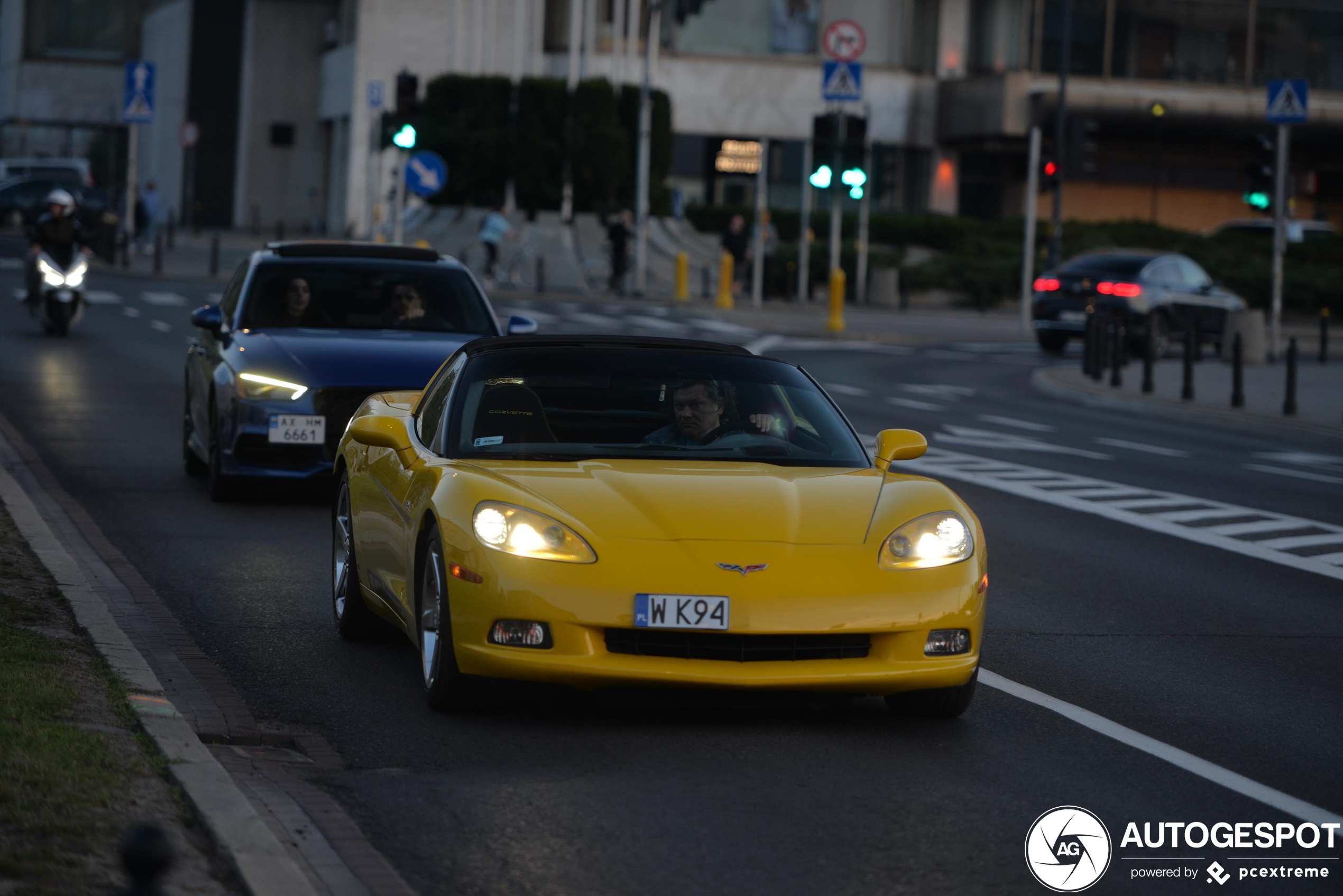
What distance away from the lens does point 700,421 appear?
312 inches

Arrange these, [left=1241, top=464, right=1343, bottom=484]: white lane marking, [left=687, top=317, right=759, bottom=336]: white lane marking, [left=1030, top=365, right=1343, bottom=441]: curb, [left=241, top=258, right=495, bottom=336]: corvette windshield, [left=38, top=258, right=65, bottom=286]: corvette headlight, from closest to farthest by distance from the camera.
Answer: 1. [left=241, top=258, right=495, bottom=336]: corvette windshield
2. [left=1241, top=464, right=1343, bottom=484]: white lane marking
3. [left=1030, top=365, right=1343, bottom=441]: curb
4. [left=38, top=258, right=65, bottom=286]: corvette headlight
5. [left=687, top=317, right=759, bottom=336]: white lane marking

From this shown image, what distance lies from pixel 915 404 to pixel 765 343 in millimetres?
10815

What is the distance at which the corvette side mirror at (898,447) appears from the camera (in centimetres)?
786

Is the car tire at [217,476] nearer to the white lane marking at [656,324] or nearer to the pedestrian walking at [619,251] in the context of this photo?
the white lane marking at [656,324]

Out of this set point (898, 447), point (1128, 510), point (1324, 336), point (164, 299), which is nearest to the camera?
point (898, 447)

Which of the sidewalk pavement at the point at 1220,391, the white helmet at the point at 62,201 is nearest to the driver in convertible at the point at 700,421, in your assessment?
the sidewalk pavement at the point at 1220,391

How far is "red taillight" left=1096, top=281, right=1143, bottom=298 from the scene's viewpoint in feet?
112

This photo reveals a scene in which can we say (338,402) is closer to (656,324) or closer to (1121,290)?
(1121,290)

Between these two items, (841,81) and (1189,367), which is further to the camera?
(841,81)

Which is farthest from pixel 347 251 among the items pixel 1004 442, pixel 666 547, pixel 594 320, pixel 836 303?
pixel 836 303

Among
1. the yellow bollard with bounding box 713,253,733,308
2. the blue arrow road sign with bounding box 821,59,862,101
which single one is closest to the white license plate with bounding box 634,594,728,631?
the blue arrow road sign with bounding box 821,59,862,101

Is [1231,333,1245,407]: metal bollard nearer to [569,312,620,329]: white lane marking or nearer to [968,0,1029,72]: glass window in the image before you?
[569,312,620,329]: white lane marking

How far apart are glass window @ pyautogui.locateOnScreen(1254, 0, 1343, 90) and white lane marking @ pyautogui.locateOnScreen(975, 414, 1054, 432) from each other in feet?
171

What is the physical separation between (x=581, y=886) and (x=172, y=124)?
80243mm
